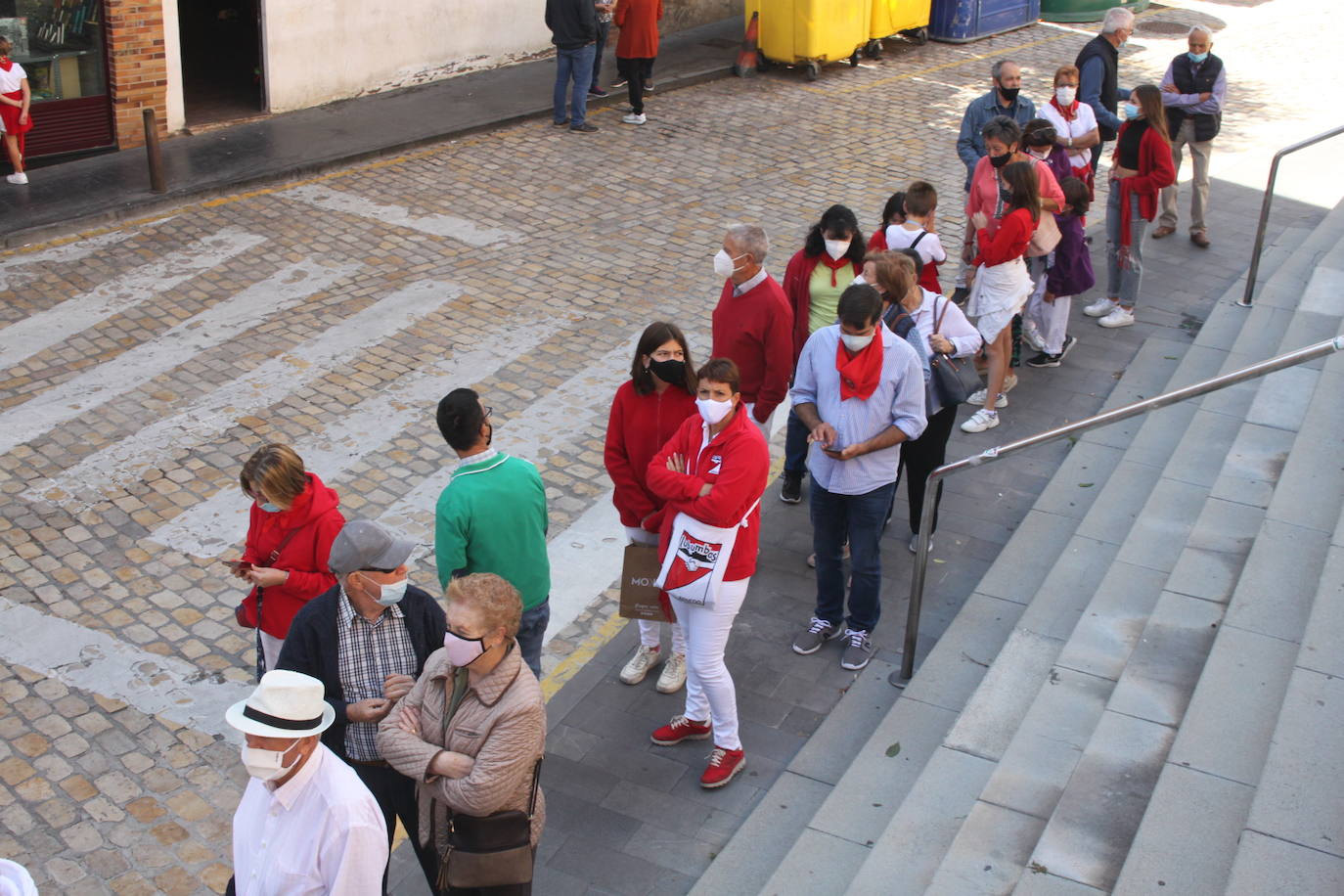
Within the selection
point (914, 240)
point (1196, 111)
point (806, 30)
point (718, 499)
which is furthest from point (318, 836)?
point (806, 30)

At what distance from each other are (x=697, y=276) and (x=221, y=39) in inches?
343

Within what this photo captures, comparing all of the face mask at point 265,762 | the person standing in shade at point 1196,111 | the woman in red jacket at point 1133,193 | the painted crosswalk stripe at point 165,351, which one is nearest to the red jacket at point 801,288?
the woman in red jacket at point 1133,193

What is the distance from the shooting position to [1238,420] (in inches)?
311

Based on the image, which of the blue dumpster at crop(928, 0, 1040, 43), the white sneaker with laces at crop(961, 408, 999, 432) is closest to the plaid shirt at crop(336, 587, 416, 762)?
the white sneaker with laces at crop(961, 408, 999, 432)

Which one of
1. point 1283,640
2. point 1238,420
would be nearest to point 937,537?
point 1238,420

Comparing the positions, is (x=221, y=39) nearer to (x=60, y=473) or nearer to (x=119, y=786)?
(x=60, y=473)

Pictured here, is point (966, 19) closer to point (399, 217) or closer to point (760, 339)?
point (399, 217)

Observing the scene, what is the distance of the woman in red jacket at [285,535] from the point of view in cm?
512

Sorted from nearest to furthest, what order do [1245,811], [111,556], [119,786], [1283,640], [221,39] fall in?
[1245,811] → [1283,640] → [119,786] → [111,556] → [221,39]

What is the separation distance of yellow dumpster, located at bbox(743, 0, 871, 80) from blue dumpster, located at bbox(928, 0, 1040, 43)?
2.23 metres

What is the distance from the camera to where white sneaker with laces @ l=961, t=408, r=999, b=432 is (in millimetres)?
8773

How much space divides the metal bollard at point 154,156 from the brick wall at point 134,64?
4.76 feet

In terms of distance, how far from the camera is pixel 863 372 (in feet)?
20.3

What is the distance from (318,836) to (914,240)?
5.28 metres
